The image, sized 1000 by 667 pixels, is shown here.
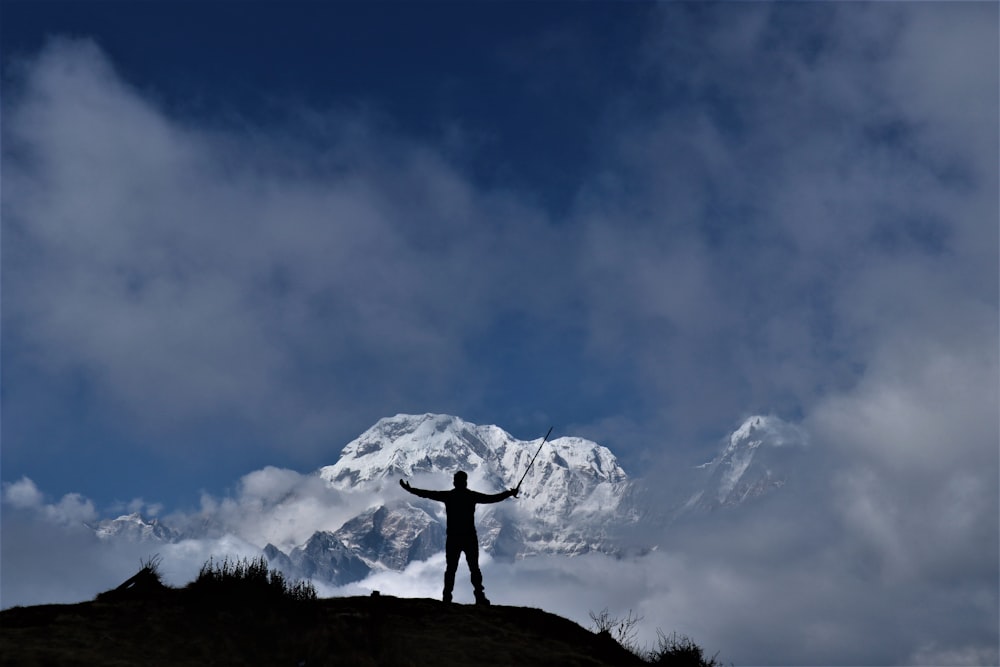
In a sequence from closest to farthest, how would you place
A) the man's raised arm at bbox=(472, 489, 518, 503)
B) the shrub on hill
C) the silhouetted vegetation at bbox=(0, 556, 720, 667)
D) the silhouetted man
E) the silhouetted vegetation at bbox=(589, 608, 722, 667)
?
the silhouetted vegetation at bbox=(0, 556, 720, 667) < the shrub on hill < the silhouetted vegetation at bbox=(589, 608, 722, 667) < the silhouetted man < the man's raised arm at bbox=(472, 489, 518, 503)

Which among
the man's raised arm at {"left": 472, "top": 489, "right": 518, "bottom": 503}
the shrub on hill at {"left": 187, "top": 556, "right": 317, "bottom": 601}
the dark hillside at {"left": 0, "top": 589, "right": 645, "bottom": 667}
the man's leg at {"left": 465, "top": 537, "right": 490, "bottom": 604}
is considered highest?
the man's raised arm at {"left": 472, "top": 489, "right": 518, "bottom": 503}

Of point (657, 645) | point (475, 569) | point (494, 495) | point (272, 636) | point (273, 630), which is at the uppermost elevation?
point (494, 495)

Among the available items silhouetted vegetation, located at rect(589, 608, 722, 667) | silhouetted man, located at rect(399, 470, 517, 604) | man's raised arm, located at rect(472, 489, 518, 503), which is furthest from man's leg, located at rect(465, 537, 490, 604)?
silhouetted vegetation, located at rect(589, 608, 722, 667)

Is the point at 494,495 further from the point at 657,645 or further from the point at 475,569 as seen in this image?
the point at 657,645

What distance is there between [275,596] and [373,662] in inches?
112

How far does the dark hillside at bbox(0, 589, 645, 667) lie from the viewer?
12.2 m

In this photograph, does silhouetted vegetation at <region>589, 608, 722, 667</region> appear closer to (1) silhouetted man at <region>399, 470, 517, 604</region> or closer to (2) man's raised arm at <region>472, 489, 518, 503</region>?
(1) silhouetted man at <region>399, 470, 517, 604</region>

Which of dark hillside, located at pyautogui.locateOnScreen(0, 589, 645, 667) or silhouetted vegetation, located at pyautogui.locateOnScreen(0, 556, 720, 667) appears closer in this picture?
dark hillside, located at pyautogui.locateOnScreen(0, 589, 645, 667)

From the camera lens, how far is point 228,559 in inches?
603

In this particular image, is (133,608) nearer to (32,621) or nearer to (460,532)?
(32,621)

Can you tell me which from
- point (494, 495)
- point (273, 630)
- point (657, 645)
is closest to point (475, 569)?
point (494, 495)

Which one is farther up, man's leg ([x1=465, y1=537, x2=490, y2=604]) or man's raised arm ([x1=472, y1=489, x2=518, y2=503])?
man's raised arm ([x1=472, y1=489, x2=518, y2=503])

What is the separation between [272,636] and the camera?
13.0 metres

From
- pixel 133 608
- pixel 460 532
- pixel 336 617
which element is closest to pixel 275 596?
pixel 336 617
